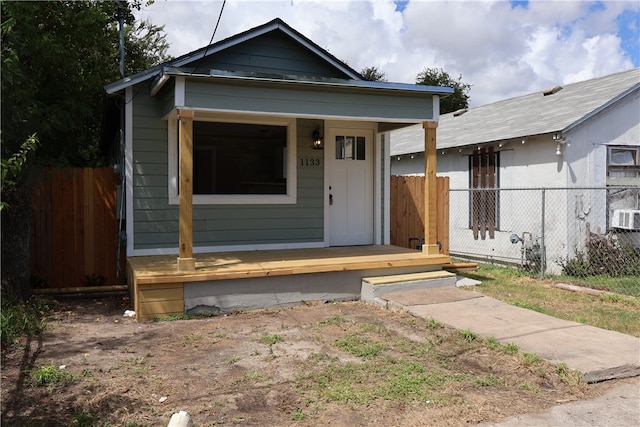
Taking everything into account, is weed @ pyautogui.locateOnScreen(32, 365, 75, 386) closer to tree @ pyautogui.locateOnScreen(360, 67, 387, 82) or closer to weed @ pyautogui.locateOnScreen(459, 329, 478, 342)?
weed @ pyautogui.locateOnScreen(459, 329, 478, 342)

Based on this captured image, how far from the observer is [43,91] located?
875 centimetres

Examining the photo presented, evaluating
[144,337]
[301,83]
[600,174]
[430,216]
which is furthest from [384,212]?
[144,337]

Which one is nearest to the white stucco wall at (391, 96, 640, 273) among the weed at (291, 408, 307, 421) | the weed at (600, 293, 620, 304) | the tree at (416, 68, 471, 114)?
the weed at (600, 293, 620, 304)

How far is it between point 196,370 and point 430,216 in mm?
4645

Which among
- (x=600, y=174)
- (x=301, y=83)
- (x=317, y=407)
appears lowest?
(x=317, y=407)

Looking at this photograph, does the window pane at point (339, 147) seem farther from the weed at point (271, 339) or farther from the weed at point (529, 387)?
the weed at point (529, 387)

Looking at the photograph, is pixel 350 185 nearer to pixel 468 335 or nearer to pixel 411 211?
pixel 411 211

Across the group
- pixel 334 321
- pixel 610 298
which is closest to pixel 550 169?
pixel 610 298

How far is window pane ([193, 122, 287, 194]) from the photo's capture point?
8.23 metres

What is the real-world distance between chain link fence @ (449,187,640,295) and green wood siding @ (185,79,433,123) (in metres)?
3.40

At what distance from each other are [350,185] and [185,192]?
3.67m

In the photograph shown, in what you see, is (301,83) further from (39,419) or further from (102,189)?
(39,419)

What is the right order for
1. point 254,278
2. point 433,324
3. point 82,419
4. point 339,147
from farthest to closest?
1. point 339,147
2. point 254,278
3. point 433,324
4. point 82,419

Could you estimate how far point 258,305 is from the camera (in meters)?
6.86
